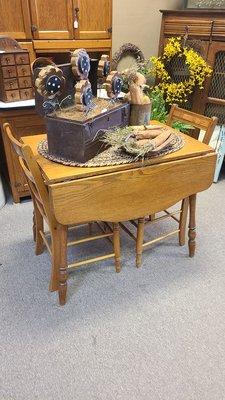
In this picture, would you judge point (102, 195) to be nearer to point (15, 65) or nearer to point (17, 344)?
point (17, 344)

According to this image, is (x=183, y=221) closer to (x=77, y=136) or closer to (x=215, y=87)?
(x=77, y=136)

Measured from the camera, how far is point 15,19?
213 centimetres

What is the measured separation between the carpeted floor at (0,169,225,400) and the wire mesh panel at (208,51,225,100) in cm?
136

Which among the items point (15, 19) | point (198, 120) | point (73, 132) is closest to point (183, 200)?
point (198, 120)

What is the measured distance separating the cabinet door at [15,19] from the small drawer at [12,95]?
381mm

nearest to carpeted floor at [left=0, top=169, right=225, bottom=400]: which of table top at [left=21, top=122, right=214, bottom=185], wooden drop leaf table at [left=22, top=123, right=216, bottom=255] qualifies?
wooden drop leaf table at [left=22, top=123, right=216, bottom=255]

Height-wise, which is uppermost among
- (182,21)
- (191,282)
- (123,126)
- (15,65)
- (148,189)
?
(182,21)

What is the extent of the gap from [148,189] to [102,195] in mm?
261

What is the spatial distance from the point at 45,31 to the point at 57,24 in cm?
11

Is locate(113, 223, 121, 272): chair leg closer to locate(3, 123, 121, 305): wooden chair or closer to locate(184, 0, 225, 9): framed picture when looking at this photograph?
locate(3, 123, 121, 305): wooden chair

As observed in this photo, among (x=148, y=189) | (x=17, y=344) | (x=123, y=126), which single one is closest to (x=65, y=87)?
(x=123, y=126)

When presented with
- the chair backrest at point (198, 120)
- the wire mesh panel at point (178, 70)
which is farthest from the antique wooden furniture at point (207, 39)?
the chair backrest at point (198, 120)

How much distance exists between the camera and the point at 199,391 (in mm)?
1265

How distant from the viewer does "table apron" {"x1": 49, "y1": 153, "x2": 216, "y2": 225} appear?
135cm
